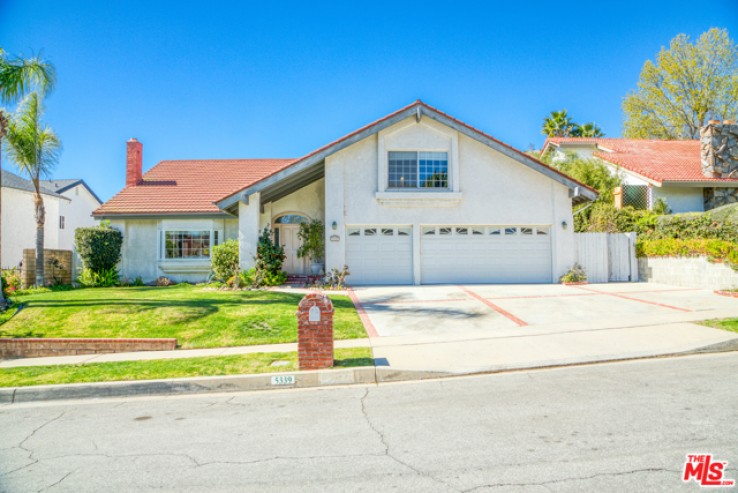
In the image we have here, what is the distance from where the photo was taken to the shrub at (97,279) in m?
18.2

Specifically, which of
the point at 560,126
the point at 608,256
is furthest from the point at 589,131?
the point at 608,256

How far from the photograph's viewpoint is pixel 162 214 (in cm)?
1916

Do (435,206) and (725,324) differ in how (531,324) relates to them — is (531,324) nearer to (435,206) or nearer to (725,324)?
(725,324)

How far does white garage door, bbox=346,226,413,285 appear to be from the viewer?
17000mm

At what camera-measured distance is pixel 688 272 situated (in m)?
15.3

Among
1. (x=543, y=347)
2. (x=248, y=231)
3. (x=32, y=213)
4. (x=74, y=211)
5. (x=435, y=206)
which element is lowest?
(x=543, y=347)

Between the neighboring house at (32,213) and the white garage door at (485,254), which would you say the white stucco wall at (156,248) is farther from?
the white garage door at (485,254)

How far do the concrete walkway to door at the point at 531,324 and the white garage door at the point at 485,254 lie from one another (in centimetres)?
132

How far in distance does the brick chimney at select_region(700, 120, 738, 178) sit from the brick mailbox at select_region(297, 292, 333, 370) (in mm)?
22228

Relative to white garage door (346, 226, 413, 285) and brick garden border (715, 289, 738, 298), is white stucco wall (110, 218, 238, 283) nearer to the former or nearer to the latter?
white garage door (346, 226, 413, 285)

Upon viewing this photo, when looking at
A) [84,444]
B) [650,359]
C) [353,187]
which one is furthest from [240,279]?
[650,359]

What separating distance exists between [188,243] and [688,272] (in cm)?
1843

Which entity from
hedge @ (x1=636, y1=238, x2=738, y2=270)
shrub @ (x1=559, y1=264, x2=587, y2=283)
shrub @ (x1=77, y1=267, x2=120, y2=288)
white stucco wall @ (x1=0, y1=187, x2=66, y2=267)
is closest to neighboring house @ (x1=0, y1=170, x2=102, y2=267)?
white stucco wall @ (x1=0, y1=187, x2=66, y2=267)

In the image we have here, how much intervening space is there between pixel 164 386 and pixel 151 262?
14.0 meters
